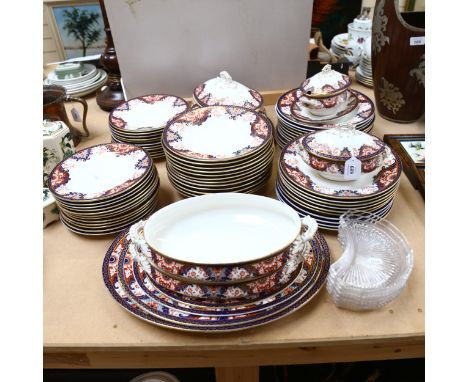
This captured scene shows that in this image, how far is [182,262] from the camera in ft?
2.00

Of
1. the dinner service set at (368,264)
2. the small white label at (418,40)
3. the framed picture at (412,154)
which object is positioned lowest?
the dinner service set at (368,264)

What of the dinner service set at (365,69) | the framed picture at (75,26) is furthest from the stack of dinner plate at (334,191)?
the framed picture at (75,26)

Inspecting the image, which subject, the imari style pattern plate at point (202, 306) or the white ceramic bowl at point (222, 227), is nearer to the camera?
→ the imari style pattern plate at point (202, 306)

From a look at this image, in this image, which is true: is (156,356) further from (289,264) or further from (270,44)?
(270,44)

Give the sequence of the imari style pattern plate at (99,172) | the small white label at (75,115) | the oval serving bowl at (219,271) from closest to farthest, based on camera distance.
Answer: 1. the oval serving bowl at (219,271)
2. the imari style pattern plate at (99,172)
3. the small white label at (75,115)

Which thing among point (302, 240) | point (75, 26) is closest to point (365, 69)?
point (302, 240)

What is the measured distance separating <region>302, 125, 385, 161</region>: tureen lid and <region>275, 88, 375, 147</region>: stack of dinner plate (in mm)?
177

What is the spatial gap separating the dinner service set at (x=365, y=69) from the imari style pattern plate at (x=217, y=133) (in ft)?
2.29

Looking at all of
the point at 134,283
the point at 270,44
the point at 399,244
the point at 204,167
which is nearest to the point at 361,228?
the point at 399,244

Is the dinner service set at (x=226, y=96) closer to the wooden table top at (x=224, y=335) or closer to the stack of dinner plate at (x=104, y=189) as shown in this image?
the stack of dinner plate at (x=104, y=189)

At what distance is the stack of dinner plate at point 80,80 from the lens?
1487 millimetres

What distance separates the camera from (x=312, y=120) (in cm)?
106

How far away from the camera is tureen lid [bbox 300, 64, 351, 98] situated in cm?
105

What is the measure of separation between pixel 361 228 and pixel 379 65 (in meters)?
0.63
